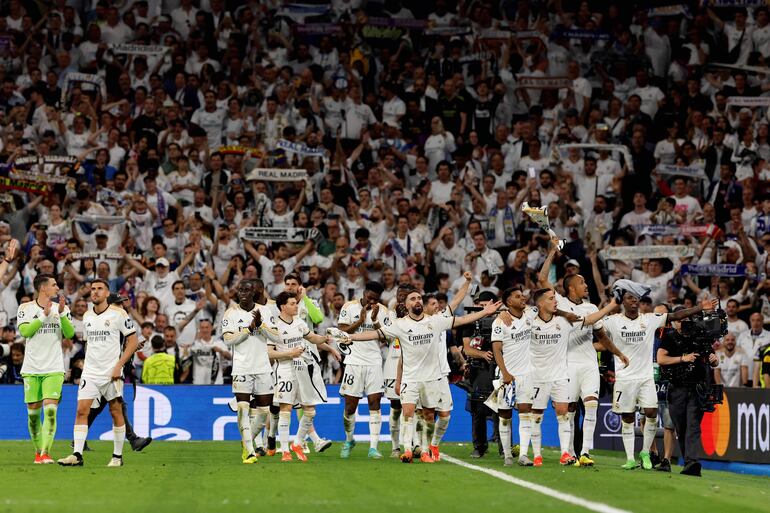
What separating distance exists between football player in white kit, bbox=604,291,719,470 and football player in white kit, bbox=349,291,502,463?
6.41 ft

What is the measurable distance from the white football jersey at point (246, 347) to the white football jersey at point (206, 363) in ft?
25.3

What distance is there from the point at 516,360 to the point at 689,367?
254 centimetres

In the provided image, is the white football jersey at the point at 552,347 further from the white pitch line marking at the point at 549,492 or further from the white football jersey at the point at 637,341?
the white pitch line marking at the point at 549,492

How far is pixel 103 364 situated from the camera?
18.0m

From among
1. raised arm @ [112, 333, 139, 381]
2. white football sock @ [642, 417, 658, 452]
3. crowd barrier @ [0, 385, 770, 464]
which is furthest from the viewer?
crowd barrier @ [0, 385, 770, 464]

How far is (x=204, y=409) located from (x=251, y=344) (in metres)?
7.87

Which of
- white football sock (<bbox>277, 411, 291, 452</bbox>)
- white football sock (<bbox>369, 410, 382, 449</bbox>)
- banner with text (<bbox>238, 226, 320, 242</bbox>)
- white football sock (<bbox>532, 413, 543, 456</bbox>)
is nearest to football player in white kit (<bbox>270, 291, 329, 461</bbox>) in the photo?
white football sock (<bbox>277, 411, 291, 452</bbox>)

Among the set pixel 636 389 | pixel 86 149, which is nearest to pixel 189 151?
pixel 86 149

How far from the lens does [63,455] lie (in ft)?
69.3

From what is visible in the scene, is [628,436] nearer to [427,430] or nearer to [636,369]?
[636,369]

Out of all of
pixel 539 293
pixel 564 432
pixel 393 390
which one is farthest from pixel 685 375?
pixel 393 390

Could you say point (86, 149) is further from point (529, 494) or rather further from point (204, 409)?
point (529, 494)

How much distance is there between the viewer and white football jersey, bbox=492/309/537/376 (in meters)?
19.2

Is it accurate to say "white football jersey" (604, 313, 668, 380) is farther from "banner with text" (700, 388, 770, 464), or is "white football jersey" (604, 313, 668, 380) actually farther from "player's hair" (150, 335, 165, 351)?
"player's hair" (150, 335, 165, 351)
